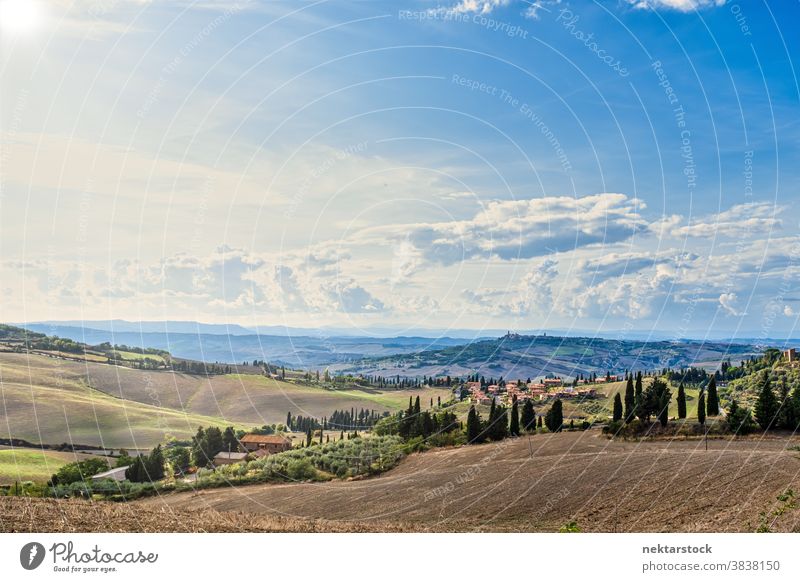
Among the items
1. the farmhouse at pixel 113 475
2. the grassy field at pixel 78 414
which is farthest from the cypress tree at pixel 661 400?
the farmhouse at pixel 113 475

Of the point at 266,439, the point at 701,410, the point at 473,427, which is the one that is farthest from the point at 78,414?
the point at 701,410

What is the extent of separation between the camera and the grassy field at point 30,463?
1204 inches

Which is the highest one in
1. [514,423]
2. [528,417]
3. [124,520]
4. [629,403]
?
[629,403]

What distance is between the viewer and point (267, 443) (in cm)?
3225

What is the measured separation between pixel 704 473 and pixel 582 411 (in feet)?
40.1

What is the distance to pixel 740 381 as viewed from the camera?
3881cm

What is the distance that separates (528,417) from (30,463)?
1126 inches

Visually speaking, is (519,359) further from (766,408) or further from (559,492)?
(559,492)

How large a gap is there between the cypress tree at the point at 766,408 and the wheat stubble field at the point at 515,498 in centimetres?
149

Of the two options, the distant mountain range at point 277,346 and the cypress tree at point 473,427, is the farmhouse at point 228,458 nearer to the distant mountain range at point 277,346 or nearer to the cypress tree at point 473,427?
the distant mountain range at point 277,346

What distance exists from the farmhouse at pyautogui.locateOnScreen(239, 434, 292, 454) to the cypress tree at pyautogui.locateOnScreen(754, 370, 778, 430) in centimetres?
2539

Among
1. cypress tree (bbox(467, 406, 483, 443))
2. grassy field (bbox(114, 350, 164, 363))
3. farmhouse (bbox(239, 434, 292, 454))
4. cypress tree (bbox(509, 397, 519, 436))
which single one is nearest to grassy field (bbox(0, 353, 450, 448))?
grassy field (bbox(114, 350, 164, 363))

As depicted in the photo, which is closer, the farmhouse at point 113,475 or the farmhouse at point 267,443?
the farmhouse at point 113,475

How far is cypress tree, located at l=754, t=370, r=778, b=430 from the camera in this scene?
31719 mm
